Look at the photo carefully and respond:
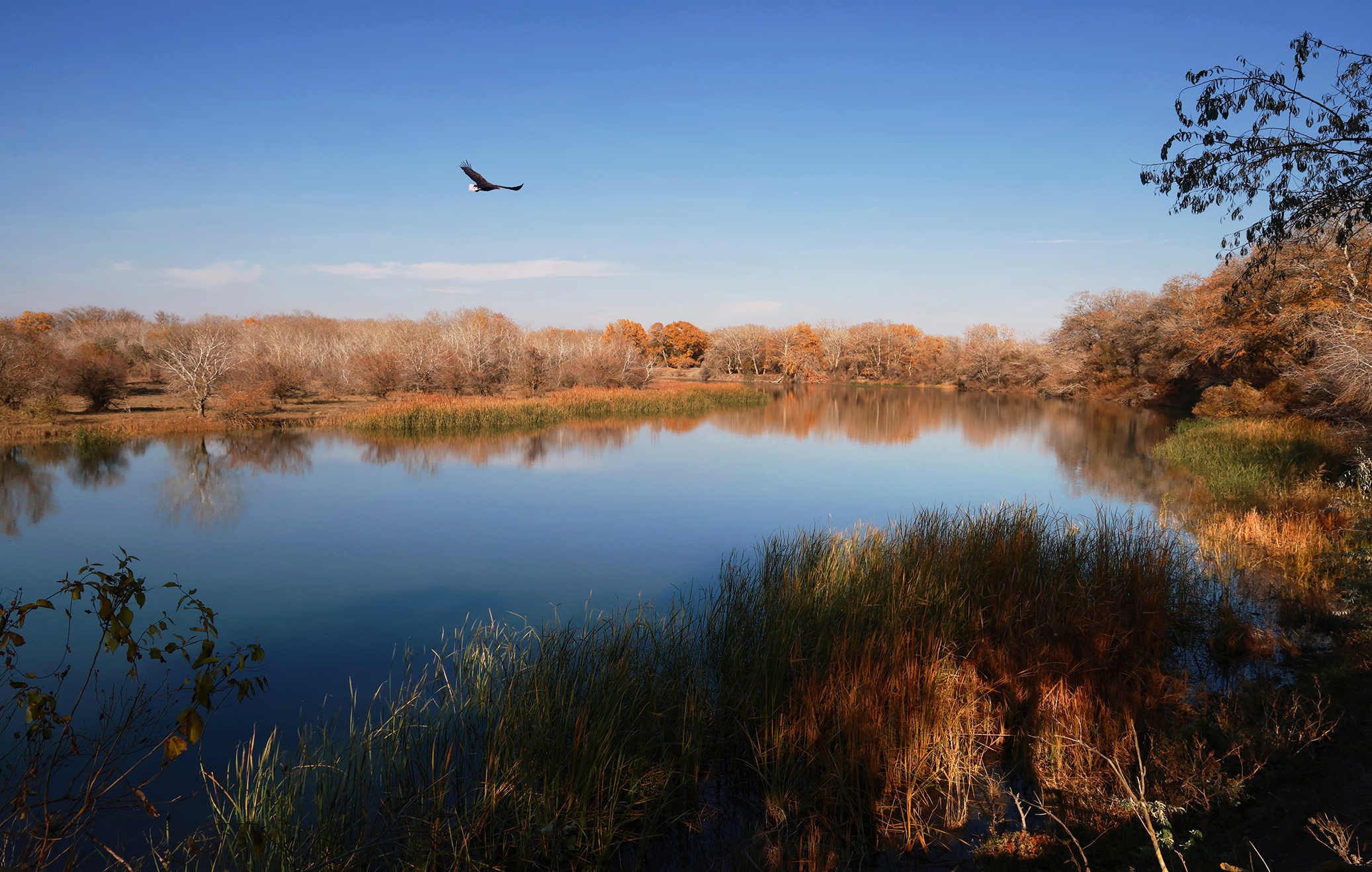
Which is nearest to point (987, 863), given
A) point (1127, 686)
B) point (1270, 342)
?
point (1127, 686)

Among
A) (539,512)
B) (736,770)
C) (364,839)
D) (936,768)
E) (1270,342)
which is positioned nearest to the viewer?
(364,839)

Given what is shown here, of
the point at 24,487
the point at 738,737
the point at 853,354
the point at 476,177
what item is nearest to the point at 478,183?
the point at 476,177

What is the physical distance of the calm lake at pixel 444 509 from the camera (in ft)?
27.1

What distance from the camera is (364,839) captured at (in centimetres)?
337

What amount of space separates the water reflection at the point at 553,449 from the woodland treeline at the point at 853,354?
3.45 metres

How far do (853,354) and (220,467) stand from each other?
6275 cm

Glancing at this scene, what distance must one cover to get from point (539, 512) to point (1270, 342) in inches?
916

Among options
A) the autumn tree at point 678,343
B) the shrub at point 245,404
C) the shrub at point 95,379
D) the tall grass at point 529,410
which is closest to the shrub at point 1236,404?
the tall grass at point 529,410

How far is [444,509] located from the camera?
1405cm

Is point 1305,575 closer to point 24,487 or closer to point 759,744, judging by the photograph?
point 759,744

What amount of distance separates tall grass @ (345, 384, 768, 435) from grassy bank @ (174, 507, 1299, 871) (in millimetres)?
21497

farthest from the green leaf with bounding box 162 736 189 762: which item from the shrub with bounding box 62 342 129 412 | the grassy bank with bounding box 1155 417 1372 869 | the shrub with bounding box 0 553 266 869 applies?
the shrub with bounding box 62 342 129 412

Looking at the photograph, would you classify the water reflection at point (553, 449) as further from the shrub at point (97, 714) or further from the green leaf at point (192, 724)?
the green leaf at point (192, 724)

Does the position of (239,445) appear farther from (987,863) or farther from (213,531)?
(987,863)
